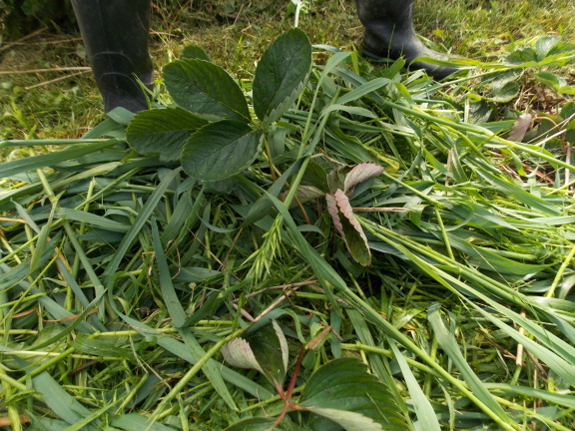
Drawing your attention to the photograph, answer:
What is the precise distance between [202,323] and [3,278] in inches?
20.0

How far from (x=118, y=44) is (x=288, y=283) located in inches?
40.6

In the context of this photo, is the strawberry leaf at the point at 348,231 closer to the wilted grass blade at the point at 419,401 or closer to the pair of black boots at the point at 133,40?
the wilted grass blade at the point at 419,401

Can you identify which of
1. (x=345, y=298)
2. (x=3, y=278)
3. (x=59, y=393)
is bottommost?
(x=59, y=393)

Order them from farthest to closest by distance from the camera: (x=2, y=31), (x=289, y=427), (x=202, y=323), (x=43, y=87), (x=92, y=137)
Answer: (x=2, y=31) < (x=43, y=87) < (x=92, y=137) < (x=202, y=323) < (x=289, y=427)

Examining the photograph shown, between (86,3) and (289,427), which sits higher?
(86,3)

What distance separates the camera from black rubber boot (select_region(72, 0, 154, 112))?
3.66 ft

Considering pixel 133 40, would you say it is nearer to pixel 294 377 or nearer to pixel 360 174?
pixel 360 174

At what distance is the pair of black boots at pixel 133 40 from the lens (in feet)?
3.70

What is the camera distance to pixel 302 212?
891mm

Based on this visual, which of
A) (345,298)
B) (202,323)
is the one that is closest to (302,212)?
(345,298)

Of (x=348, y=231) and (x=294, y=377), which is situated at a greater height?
(x=348, y=231)

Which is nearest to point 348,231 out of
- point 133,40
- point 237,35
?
point 133,40

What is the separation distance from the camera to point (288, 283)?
0.84 m

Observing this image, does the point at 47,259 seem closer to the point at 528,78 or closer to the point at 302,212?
the point at 302,212
